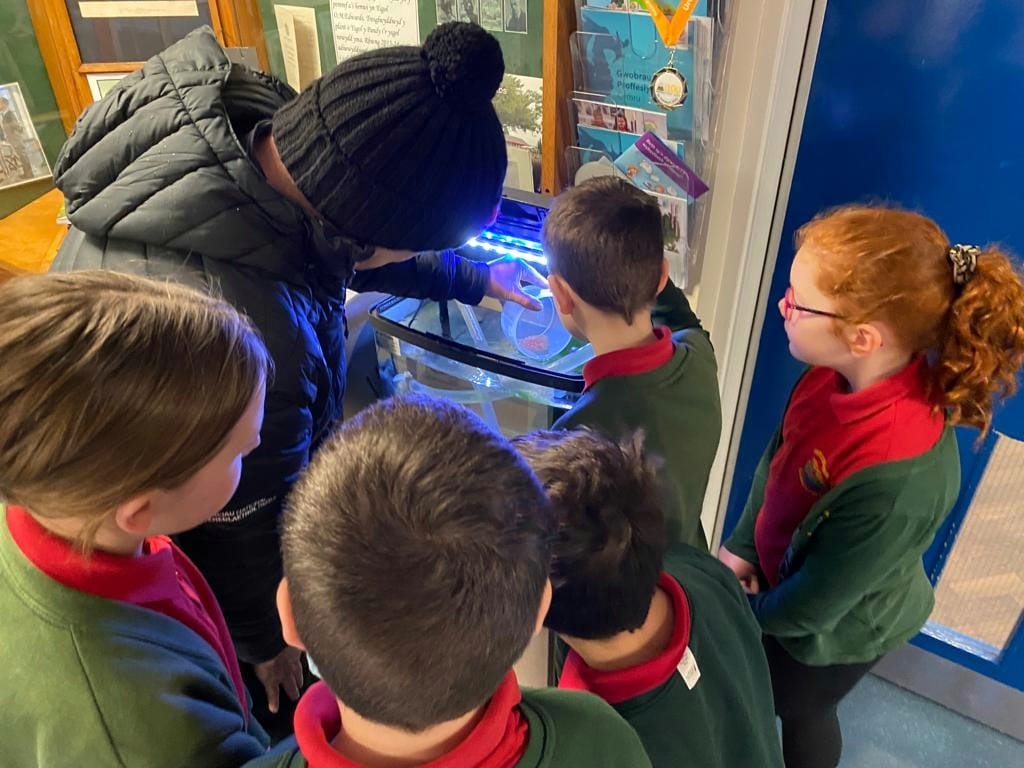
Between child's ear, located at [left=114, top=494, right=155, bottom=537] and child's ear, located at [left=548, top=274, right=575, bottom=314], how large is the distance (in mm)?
571

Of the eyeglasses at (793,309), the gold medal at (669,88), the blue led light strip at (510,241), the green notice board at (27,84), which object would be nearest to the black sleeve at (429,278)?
the blue led light strip at (510,241)

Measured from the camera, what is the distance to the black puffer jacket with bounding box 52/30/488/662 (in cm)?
79

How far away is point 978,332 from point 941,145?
0.34 m

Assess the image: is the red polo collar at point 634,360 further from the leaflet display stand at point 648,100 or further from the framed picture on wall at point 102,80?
the framed picture on wall at point 102,80

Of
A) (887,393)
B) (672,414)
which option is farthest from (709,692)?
(887,393)

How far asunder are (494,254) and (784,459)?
62 centimetres

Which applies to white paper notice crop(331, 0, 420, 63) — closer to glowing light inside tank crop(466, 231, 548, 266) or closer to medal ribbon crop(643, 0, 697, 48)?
glowing light inside tank crop(466, 231, 548, 266)

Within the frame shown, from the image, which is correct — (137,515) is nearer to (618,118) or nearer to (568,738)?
(568,738)

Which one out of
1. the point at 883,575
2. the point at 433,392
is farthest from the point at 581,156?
the point at 883,575

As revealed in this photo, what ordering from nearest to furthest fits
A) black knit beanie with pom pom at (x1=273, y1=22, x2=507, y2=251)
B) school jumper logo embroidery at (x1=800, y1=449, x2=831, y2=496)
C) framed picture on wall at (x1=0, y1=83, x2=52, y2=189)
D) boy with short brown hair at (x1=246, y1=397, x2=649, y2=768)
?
boy with short brown hair at (x1=246, y1=397, x2=649, y2=768) → black knit beanie with pom pom at (x1=273, y1=22, x2=507, y2=251) → school jumper logo embroidery at (x1=800, y1=449, x2=831, y2=496) → framed picture on wall at (x1=0, y1=83, x2=52, y2=189)

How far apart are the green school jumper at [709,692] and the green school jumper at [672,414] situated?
0.14 meters

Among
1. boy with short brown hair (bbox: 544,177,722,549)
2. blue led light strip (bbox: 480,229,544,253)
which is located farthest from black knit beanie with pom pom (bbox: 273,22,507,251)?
blue led light strip (bbox: 480,229,544,253)

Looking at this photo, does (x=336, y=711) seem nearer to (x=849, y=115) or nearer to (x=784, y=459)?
(x=784, y=459)

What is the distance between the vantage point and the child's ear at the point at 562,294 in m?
0.98
